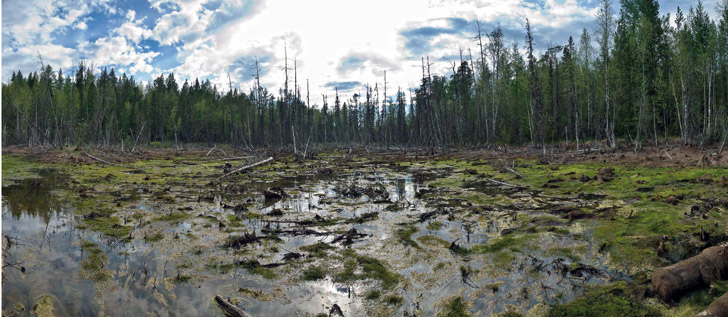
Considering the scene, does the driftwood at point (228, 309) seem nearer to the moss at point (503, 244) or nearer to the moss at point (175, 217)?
the moss at point (503, 244)

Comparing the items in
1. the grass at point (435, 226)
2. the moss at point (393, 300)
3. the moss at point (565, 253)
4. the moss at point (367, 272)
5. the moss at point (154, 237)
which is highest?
the moss at point (154, 237)

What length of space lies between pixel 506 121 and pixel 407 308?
1673 inches

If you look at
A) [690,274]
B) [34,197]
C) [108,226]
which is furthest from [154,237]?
[690,274]

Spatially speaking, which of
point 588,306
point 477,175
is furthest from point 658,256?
point 477,175

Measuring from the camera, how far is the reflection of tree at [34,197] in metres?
10.2

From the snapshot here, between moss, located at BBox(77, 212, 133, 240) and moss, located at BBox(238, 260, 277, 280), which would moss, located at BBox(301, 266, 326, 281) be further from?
moss, located at BBox(77, 212, 133, 240)

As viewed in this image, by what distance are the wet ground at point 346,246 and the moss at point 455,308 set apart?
29 millimetres

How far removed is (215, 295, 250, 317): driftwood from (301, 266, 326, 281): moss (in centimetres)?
143

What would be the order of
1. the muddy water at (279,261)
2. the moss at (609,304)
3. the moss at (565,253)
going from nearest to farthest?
1. the moss at (609,304)
2. the muddy water at (279,261)
3. the moss at (565,253)

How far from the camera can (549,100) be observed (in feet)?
140

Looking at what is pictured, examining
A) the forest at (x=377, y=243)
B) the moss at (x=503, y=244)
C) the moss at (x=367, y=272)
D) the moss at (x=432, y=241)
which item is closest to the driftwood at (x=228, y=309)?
the forest at (x=377, y=243)

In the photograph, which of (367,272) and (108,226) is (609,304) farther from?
(108,226)

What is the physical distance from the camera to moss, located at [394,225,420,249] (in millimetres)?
8094

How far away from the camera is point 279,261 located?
7.14 meters
